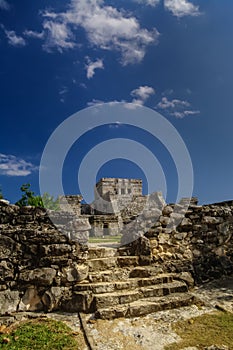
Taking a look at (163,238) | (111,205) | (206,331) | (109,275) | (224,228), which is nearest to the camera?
(206,331)

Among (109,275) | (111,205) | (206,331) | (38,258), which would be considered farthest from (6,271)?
(111,205)

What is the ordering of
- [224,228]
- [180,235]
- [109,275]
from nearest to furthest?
[109,275]
[180,235]
[224,228]

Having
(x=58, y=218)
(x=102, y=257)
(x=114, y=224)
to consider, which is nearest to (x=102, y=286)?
(x=102, y=257)

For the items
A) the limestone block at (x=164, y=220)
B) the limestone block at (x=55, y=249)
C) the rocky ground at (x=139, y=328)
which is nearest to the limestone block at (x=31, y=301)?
the rocky ground at (x=139, y=328)

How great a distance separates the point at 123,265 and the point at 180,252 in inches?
60.2

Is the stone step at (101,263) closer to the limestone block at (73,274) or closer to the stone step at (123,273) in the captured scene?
the stone step at (123,273)

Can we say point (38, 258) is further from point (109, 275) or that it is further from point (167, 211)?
point (167, 211)

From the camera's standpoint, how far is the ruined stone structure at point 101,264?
4.88 meters

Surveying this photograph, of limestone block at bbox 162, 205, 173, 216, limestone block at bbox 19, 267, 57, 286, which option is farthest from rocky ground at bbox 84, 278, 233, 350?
limestone block at bbox 162, 205, 173, 216

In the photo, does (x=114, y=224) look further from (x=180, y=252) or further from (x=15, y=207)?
(x=15, y=207)

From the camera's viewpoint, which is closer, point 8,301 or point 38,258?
point 8,301

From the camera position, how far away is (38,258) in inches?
208

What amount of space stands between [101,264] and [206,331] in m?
2.41

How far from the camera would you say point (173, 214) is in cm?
673
